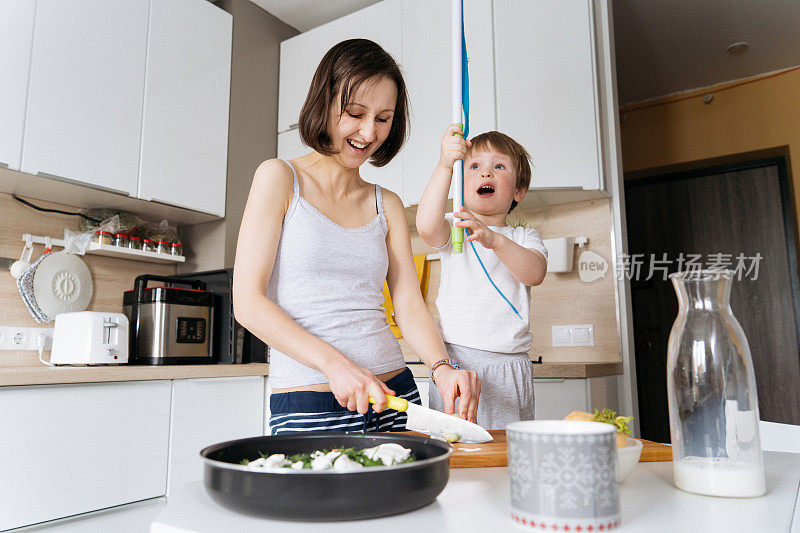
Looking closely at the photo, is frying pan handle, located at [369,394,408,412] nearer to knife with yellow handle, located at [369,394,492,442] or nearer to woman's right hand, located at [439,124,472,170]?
knife with yellow handle, located at [369,394,492,442]

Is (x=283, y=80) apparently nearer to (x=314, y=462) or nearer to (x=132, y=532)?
(x=132, y=532)

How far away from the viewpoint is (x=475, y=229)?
1.04 meters

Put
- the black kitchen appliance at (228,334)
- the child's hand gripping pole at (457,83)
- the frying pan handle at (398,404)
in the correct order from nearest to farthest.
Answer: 1. the frying pan handle at (398,404)
2. the child's hand gripping pole at (457,83)
3. the black kitchen appliance at (228,334)

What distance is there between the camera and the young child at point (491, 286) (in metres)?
1.28

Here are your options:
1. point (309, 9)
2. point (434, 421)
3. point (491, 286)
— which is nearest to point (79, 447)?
point (491, 286)

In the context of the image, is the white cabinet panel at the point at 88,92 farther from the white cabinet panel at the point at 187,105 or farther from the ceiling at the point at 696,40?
the ceiling at the point at 696,40

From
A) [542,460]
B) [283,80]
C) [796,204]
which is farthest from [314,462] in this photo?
[796,204]

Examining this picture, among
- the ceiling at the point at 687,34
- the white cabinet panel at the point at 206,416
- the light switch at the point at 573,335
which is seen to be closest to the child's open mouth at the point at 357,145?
the white cabinet panel at the point at 206,416

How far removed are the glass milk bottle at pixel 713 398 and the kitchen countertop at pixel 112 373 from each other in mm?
1466

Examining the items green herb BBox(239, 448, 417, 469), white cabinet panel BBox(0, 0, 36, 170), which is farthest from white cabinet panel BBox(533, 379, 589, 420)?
white cabinet panel BBox(0, 0, 36, 170)

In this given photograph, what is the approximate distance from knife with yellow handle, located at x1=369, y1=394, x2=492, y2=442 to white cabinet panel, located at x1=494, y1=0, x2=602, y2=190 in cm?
156

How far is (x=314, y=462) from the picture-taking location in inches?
19.9

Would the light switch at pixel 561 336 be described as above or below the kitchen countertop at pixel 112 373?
above

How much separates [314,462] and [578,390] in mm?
1517
